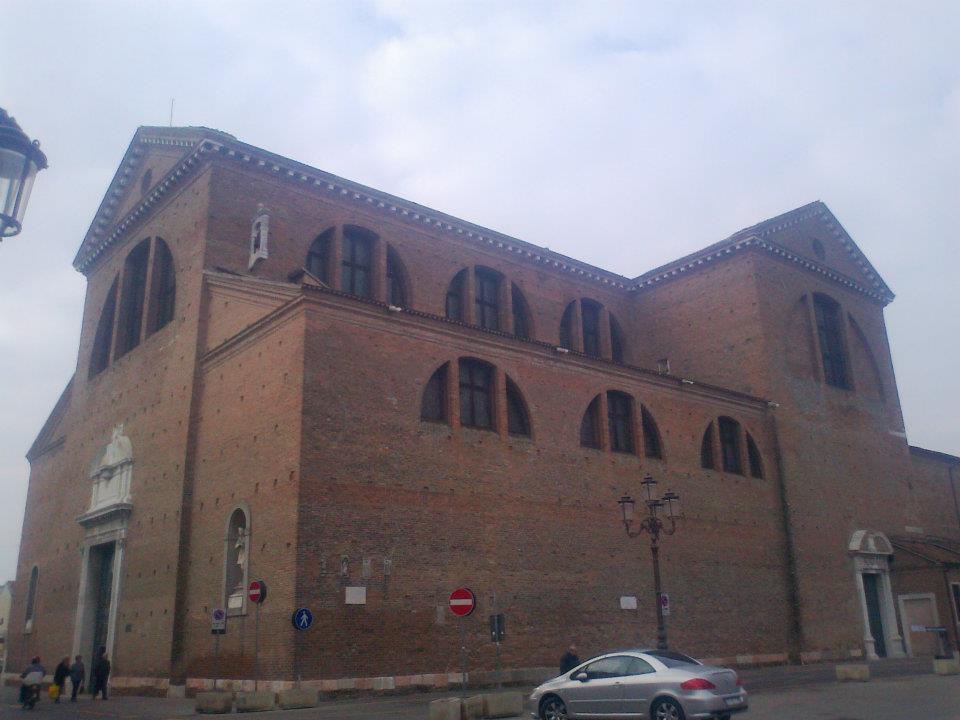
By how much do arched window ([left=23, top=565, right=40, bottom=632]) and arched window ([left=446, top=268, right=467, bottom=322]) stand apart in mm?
17279

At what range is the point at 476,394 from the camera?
22.3m

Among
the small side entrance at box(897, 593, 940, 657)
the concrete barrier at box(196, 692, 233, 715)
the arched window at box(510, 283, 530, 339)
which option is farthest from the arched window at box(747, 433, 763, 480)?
the concrete barrier at box(196, 692, 233, 715)

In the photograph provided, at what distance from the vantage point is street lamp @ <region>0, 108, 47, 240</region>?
6.20 m

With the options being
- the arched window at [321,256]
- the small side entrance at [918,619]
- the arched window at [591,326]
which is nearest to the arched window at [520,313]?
the arched window at [591,326]

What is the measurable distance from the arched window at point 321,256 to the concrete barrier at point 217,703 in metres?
12.8

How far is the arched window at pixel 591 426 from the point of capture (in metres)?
24.6

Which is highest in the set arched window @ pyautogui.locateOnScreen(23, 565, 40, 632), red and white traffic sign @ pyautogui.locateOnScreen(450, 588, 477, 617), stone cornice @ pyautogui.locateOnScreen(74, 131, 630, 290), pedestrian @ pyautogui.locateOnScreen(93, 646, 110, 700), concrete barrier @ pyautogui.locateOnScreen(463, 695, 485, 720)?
stone cornice @ pyautogui.locateOnScreen(74, 131, 630, 290)

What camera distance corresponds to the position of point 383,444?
1953 centimetres

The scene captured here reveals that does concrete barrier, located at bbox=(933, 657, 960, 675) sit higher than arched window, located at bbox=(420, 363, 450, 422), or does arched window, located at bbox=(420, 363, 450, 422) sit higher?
arched window, located at bbox=(420, 363, 450, 422)

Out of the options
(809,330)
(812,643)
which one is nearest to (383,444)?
(812,643)

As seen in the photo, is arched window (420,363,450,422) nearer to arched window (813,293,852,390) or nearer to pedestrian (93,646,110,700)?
pedestrian (93,646,110,700)

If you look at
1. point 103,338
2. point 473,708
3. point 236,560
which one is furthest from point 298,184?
point 473,708

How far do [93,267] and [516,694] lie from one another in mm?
23955

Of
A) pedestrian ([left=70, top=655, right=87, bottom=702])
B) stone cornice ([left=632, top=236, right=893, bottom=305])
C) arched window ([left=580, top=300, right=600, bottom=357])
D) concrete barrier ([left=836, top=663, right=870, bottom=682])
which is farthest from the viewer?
arched window ([left=580, top=300, right=600, bottom=357])
